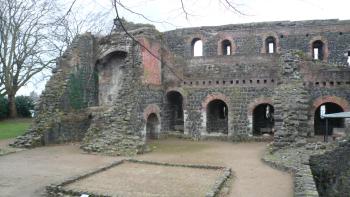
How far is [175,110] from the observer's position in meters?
23.1

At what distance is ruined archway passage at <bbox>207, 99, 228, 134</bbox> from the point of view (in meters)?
21.4

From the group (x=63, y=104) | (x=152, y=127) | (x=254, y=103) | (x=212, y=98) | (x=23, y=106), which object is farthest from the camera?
(x=23, y=106)

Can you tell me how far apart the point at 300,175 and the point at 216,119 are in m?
11.6

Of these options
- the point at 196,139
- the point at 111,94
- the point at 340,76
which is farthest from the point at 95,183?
the point at 340,76

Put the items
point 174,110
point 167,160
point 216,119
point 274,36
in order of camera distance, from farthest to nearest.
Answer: point 274,36 < point 174,110 < point 216,119 < point 167,160

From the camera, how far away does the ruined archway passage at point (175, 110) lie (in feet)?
73.0

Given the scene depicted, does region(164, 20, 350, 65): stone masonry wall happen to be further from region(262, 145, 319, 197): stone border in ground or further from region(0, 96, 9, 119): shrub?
region(0, 96, 9, 119): shrub

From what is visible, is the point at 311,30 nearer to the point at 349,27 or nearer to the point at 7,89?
the point at 349,27

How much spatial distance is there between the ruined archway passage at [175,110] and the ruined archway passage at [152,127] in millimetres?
1515

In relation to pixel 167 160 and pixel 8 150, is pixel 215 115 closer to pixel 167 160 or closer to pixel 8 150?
pixel 167 160

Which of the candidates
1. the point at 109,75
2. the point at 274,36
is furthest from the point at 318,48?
the point at 109,75

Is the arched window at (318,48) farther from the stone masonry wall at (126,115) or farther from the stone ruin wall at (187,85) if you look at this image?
the stone masonry wall at (126,115)

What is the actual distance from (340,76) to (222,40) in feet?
30.0

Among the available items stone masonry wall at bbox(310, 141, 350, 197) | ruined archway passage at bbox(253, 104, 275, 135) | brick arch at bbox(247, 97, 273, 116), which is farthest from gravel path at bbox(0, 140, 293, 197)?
ruined archway passage at bbox(253, 104, 275, 135)
